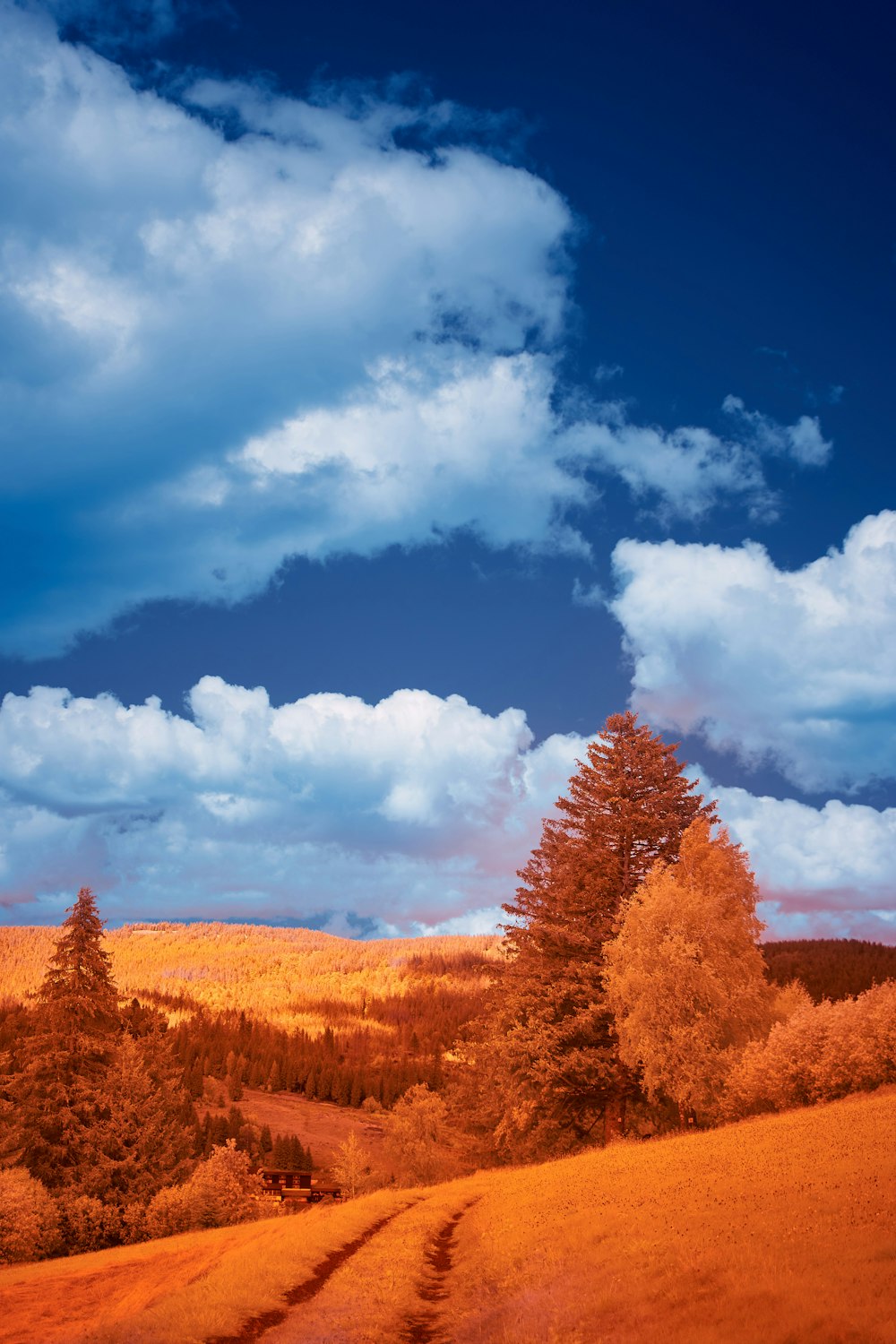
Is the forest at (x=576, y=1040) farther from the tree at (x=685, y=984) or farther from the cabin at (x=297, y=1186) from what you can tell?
the cabin at (x=297, y=1186)

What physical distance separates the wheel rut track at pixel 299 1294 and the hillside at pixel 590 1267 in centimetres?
9

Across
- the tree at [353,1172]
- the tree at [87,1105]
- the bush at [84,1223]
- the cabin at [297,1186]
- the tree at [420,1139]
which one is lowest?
the cabin at [297,1186]

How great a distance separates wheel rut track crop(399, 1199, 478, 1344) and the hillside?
0.07 m

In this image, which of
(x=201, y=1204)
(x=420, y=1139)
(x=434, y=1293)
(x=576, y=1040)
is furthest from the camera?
(x=420, y=1139)

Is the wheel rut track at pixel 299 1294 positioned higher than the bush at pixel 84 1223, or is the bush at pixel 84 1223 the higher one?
the wheel rut track at pixel 299 1294

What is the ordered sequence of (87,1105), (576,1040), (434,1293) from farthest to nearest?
(87,1105)
(576,1040)
(434,1293)

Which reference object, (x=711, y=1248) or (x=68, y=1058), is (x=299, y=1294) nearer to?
(x=711, y=1248)

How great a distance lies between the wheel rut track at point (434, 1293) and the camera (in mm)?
13906

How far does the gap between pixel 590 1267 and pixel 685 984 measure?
22347 mm

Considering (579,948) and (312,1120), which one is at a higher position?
(579,948)

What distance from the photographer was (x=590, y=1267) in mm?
14602

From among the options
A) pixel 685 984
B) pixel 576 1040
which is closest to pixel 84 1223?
pixel 576 1040

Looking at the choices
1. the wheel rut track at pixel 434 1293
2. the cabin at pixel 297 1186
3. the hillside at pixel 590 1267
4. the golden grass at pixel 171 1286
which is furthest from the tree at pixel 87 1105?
the cabin at pixel 297 1186

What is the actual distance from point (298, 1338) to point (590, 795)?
110 feet
